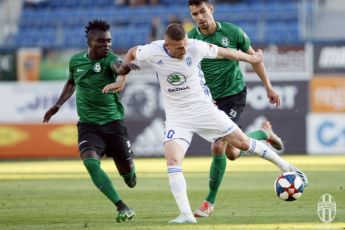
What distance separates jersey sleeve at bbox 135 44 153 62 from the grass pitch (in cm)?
179

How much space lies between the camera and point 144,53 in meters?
10.8

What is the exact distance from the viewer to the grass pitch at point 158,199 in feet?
35.1

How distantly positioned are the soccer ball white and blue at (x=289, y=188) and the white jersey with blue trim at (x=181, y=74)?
1242 mm

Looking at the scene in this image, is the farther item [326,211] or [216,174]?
[216,174]

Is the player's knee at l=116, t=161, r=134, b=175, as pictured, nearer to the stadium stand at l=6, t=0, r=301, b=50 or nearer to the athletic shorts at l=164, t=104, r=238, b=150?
the athletic shorts at l=164, t=104, r=238, b=150

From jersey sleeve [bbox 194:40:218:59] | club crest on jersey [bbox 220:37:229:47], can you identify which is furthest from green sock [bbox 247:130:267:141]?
jersey sleeve [bbox 194:40:218:59]

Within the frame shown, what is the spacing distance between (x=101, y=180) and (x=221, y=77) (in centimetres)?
228

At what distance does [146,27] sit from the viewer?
102ft

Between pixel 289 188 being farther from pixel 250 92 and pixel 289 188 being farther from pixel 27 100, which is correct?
pixel 27 100

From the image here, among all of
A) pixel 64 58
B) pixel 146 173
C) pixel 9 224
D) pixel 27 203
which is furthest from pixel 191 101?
pixel 64 58

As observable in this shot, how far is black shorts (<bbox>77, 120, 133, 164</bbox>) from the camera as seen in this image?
11516 millimetres

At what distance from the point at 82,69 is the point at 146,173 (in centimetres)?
908

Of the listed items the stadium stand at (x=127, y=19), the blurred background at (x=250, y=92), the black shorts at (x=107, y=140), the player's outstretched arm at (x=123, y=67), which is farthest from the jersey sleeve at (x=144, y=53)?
the stadium stand at (x=127, y=19)

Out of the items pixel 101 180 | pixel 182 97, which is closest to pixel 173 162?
pixel 182 97
